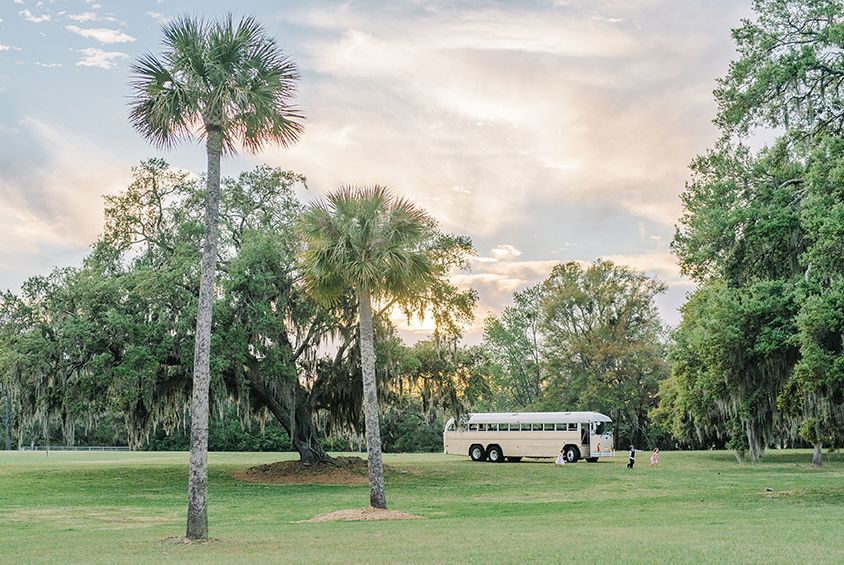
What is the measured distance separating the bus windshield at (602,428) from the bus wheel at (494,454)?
5.49m

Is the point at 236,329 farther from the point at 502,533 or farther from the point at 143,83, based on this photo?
the point at 502,533

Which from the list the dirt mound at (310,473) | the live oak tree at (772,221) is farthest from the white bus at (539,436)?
the live oak tree at (772,221)

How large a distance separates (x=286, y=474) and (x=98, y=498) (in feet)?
28.4

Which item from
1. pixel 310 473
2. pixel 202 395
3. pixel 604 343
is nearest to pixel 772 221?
pixel 202 395

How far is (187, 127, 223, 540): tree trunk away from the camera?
14.7 metres

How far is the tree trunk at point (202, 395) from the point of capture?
48.1ft

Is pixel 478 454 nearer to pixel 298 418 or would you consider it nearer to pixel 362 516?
pixel 298 418

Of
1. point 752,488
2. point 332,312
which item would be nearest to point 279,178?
point 332,312

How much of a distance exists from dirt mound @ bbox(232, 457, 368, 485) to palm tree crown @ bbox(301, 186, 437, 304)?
13032 millimetres

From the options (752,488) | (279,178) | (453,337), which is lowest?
(752,488)

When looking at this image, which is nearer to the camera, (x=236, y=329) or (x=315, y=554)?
(x=315, y=554)

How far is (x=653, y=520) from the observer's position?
17.0 meters

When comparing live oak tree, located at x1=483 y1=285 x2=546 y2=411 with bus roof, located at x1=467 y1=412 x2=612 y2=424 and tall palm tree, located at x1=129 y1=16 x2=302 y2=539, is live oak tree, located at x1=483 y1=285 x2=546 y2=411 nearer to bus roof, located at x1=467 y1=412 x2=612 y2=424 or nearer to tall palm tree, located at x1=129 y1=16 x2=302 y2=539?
bus roof, located at x1=467 y1=412 x2=612 y2=424

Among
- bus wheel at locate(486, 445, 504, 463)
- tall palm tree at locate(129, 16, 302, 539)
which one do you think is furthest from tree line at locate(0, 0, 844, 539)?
bus wheel at locate(486, 445, 504, 463)
